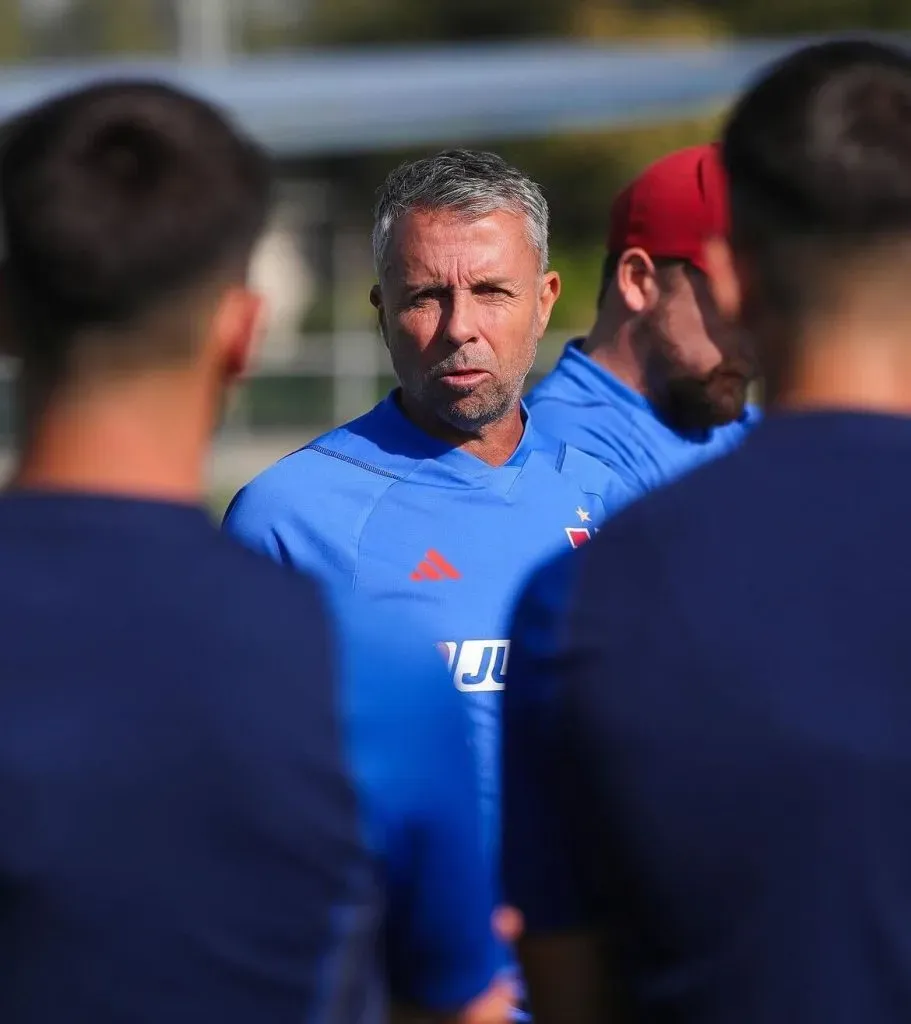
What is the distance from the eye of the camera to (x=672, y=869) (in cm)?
180

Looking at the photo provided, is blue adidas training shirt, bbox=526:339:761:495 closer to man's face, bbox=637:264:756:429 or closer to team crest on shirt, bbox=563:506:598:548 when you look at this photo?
man's face, bbox=637:264:756:429

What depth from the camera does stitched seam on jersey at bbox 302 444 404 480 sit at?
346cm

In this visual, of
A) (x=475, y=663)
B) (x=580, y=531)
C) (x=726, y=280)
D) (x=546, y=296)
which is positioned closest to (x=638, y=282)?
(x=546, y=296)

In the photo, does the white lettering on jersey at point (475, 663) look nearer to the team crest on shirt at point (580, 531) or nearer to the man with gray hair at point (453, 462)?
the man with gray hair at point (453, 462)

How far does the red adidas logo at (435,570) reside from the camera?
3.28m

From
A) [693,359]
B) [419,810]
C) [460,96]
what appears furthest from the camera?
[460,96]

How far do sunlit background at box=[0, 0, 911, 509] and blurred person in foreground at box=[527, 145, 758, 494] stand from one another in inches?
296

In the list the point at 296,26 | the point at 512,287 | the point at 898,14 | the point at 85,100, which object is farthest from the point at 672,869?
the point at 296,26

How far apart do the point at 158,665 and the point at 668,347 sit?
2903 mm

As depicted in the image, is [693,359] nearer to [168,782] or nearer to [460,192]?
[460,192]

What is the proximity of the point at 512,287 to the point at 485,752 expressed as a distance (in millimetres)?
1048

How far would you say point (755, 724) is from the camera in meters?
1.76

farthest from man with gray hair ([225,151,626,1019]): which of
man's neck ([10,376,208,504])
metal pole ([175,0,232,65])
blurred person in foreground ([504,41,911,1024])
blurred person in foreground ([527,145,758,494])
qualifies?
metal pole ([175,0,232,65])

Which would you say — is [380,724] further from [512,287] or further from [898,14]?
[898,14]
